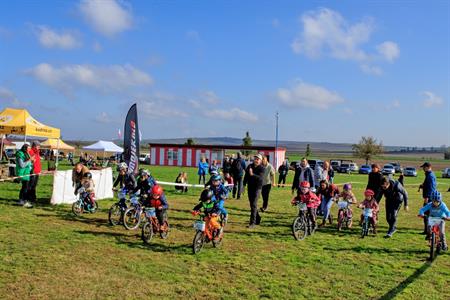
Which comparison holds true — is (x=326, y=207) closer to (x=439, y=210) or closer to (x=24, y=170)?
(x=439, y=210)

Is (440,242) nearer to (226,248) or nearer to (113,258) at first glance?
(226,248)

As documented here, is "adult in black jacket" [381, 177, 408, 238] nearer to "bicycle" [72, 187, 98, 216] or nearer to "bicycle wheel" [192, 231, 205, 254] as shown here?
"bicycle wheel" [192, 231, 205, 254]

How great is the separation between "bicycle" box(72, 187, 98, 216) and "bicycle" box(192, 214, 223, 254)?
5570mm

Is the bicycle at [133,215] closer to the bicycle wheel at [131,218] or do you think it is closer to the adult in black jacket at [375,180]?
the bicycle wheel at [131,218]

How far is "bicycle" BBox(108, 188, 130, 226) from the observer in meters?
11.7

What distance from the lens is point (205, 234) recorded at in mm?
9344

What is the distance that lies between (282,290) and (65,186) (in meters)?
10.8

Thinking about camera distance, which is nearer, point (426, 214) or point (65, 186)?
point (426, 214)

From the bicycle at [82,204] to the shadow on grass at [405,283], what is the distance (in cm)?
953

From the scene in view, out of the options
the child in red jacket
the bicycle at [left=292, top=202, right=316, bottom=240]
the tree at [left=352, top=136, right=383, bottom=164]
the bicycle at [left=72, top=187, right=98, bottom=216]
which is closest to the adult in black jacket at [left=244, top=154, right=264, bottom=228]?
the child in red jacket

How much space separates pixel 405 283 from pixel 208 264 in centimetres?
360

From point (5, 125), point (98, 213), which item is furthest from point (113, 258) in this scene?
point (5, 125)

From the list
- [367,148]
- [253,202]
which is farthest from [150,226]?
[367,148]

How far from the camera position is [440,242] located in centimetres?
988
